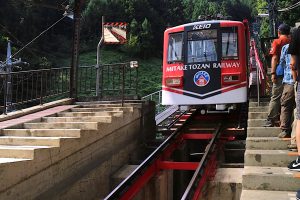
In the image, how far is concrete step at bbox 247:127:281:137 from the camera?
298 inches

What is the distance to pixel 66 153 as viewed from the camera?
6.60 m

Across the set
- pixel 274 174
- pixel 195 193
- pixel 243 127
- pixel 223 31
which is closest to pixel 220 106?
pixel 243 127

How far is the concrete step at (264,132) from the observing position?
7.58 meters

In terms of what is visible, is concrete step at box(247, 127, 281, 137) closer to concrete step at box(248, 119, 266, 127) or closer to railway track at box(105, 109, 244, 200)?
concrete step at box(248, 119, 266, 127)

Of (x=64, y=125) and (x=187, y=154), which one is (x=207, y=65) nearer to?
(x=187, y=154)

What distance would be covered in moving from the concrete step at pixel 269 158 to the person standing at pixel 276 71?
2.00m

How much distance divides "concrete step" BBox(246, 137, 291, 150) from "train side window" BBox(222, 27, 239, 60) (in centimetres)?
463

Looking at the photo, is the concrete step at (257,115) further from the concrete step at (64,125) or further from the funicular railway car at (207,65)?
the concrete step at (64,125)

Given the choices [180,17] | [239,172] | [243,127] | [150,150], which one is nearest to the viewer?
[239,172]

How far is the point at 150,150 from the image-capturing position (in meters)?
10.3

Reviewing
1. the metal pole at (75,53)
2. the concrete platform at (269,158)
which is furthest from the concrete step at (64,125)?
the metal pole at (75,53)

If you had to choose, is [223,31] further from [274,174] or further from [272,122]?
[274,174]

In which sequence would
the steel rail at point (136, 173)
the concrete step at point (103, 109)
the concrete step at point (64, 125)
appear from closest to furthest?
the steel rail at point (136, 173)
the concrete step at point (64, 125)
the concrete step at point (103, 109)

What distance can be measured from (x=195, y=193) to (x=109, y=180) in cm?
205
